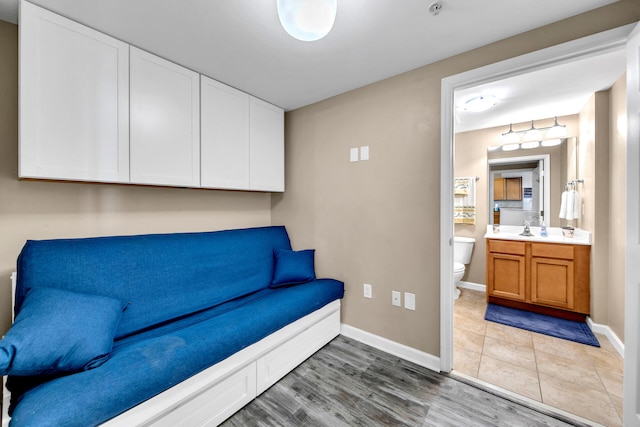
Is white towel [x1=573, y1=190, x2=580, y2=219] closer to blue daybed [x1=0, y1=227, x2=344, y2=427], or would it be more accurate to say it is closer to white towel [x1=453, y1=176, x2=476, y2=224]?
white towel [x1=453, y1=176, x2=476, y2=224]

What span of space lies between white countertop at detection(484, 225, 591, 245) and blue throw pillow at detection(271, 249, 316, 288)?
2.40m

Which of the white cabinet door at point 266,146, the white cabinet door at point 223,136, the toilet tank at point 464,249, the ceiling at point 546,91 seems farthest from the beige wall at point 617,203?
the white cabinet door at point 223,136

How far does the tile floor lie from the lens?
166cm

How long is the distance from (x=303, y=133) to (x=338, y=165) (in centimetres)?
60

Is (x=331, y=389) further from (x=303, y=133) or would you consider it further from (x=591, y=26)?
(x=591, y=26)

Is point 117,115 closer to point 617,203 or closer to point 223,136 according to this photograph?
point 223,136

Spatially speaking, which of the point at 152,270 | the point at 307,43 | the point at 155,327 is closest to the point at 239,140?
the point at 307,43

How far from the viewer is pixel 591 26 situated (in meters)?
1.46

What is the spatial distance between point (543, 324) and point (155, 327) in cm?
362

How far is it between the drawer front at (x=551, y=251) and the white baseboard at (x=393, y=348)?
2.00 metres

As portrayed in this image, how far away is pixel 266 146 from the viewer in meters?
2.63

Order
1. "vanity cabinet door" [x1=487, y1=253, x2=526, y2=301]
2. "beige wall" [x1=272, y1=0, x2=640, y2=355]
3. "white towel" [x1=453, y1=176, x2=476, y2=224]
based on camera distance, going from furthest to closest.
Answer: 1. "white towel" [x1=453, y1=176, x2=476, y2=224]
2. "vanity cabinet door" [x1=487, y1=253, x2=526, y2=301]
3. "beige wall" [x1=272, y1=0, x2=640, y2=355]

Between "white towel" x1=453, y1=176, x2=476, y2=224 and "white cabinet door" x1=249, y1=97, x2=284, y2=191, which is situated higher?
"white cabinet door" x1=249, y1=97, x2=284, y2=191

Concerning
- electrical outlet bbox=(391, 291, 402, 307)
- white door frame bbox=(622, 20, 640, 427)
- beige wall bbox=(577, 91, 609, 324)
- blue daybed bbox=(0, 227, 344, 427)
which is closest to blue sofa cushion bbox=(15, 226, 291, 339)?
blue daybed bbox=(0, 227, 344, 427)
